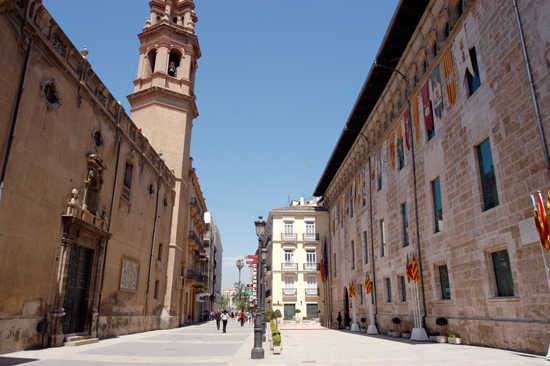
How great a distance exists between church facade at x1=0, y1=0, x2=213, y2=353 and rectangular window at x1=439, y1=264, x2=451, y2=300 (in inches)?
552

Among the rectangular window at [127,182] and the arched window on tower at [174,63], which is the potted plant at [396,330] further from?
the arched window on tower at [174,63]

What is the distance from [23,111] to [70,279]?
6.55 metres

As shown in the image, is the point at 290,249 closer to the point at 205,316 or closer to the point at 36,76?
the point at 205,316

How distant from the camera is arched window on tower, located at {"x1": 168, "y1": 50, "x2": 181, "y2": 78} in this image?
106 feet

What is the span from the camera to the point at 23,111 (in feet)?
37.7

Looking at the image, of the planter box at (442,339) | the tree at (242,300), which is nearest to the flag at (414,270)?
the planter box at (442,339)

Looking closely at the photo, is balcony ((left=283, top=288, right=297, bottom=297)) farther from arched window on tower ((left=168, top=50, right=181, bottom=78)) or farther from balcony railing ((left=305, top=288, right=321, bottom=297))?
arched window on tower ((left=168, top=50, right=181, bottom=78))

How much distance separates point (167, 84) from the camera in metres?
31.1

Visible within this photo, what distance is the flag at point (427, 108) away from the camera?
53.0 ft

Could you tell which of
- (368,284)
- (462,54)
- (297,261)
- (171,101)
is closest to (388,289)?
(368,284)

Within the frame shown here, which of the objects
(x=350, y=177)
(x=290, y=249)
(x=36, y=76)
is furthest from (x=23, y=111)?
(x=290, y=249)

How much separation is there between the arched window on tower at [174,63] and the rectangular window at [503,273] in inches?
1104

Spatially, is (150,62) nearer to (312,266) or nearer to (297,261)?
(297,261)

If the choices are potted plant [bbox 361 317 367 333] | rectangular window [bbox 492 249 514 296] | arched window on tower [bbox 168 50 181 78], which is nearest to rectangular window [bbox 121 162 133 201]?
arched window on tower [bbox 168 50 181 78]
